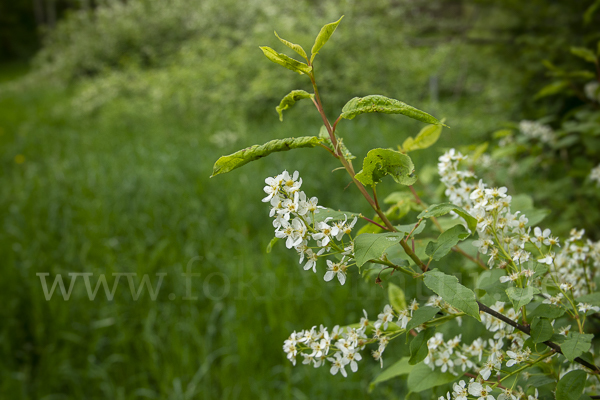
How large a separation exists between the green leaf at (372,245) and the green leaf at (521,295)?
0.20m

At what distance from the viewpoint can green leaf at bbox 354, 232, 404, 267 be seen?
61 cm

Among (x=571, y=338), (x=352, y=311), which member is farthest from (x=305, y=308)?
(x=571, y=338)

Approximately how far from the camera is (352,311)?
2318 mm

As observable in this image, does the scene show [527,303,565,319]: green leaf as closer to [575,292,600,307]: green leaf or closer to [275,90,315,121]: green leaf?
[575,292,600,307]: green leaf

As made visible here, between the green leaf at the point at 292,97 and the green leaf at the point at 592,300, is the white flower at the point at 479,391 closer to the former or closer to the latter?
the green leaf at the point at 592,300

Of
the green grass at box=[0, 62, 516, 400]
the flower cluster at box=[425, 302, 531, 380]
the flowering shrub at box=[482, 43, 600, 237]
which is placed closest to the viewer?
the flower cluster at box=[425, 302, 531, 380]

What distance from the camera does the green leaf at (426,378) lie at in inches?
31.0

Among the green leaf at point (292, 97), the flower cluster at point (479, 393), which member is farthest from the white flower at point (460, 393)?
the green leaf at point (292, 97)

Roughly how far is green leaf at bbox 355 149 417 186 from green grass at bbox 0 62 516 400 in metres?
1.44

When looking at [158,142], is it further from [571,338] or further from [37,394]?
[571,338]

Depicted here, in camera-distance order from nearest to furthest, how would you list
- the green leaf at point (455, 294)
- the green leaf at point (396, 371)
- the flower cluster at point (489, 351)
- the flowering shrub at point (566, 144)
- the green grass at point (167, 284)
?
the green leaf at point (455, 294)
the flower cluster at point (489, 351)
the green leaf at point (396, 371)
the flowering shrub at point (566, 144)
the green grass at point (167, 284)

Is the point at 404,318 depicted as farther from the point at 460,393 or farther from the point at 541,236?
the point at 541,236

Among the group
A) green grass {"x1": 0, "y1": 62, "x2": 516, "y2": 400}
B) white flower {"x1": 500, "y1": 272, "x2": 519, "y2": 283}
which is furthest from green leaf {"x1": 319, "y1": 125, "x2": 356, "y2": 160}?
green grass {"x1": 0, "y1": 62, "x2": 516, "y2": 400}

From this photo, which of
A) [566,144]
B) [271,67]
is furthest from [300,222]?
[271,67]
